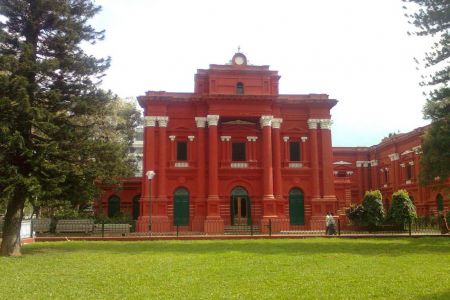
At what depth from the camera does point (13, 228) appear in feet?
55.0

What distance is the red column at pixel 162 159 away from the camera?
32188mm

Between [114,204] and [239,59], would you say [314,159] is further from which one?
[114,204]

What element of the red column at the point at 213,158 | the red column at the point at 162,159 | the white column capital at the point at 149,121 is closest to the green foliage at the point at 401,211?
the red column at the point at 213,158

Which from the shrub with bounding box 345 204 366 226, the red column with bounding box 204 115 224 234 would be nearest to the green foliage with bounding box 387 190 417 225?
the shrub with bounding box 345 204 366 226

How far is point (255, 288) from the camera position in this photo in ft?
30.3

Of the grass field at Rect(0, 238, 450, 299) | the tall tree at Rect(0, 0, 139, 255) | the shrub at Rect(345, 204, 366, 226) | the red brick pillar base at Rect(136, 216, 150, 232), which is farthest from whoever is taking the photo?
the red brick pillar base at Rect(136, 216, 150, 232)

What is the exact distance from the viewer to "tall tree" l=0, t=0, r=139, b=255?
51.2 feet

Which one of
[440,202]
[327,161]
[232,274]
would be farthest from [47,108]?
[440,202]

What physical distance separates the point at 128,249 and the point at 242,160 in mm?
16711

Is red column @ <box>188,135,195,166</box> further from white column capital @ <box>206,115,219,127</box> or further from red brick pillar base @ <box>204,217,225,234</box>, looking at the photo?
red brick pillar base @ <box>204,217,225,234</box>

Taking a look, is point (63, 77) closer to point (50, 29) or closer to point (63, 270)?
point (50, 29)

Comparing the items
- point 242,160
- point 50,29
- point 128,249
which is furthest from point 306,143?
point 50,29

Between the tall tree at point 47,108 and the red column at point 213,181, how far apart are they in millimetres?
13044

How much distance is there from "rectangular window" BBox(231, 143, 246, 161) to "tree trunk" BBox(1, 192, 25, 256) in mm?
18970
